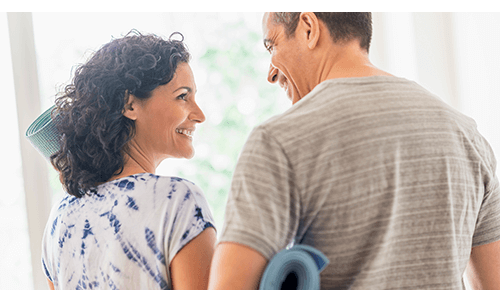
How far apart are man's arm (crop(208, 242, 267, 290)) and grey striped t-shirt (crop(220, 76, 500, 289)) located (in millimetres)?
17

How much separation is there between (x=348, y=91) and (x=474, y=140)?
1.00 feet

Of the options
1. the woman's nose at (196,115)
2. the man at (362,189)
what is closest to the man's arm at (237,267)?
the man at (362,189)

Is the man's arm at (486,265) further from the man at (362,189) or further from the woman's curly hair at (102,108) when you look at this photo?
the woman's curly hair at (102,108)

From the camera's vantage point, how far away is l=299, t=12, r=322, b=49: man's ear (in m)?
0.92

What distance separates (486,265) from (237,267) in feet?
2.09

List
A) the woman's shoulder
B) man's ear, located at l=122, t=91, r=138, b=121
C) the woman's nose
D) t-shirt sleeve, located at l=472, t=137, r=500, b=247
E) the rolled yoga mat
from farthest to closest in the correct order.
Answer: the woman's nose → man's ear, located at l=122, t=91, r=138, b=121 → the woman's shoulder → t-shirt sleeve, located at l=472, t=137, r=500, b=247 → the rolled yoga mat

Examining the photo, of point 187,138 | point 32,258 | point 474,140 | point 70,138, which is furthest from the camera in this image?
point 32,258

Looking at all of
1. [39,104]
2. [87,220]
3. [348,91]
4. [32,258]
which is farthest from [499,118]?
[32,258]

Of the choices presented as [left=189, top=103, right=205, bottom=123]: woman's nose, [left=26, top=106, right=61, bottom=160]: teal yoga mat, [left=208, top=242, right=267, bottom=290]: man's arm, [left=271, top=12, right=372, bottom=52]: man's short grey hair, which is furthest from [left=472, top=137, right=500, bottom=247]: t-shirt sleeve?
[left=26, top=106, right=61, bottom=160]: teal yoga mat

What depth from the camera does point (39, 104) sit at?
1.89m

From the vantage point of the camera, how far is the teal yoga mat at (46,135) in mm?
1179

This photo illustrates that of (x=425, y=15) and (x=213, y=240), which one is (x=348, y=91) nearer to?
(x=213, y=240)

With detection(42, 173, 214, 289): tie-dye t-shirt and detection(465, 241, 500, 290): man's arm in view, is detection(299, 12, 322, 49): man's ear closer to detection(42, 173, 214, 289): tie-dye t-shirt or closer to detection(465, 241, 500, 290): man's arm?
detection(42, 173, 214, 289): tie-dye t-shirt

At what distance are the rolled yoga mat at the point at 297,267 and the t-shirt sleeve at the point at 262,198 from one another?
3 centimetres
